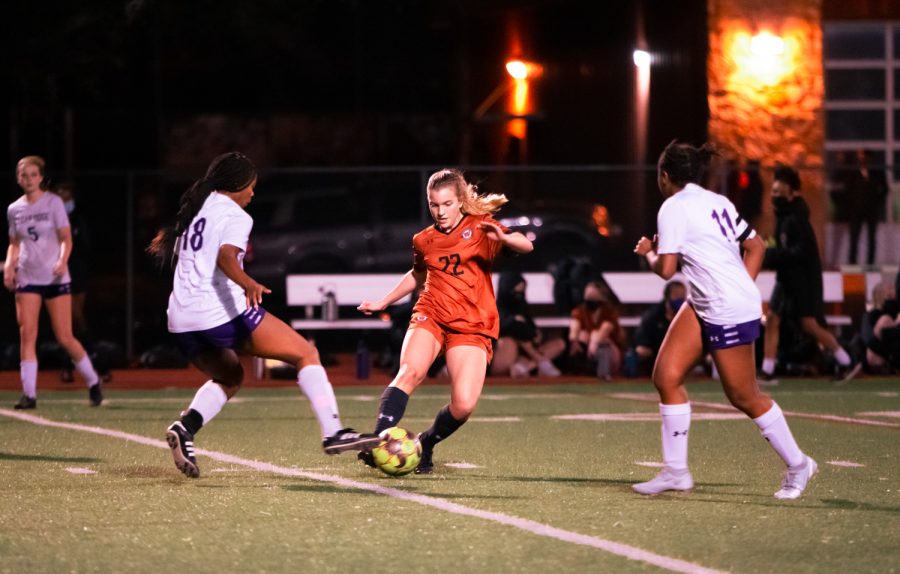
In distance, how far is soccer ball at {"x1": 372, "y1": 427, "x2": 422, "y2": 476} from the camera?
873 centimetres

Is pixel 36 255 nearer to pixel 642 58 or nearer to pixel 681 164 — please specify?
pixel 681 164

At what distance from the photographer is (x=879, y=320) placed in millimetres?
18594

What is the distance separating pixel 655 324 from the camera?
19.0 meters

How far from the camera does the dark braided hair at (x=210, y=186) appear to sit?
9328 millimetres

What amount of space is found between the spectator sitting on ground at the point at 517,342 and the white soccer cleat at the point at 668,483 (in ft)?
33.1

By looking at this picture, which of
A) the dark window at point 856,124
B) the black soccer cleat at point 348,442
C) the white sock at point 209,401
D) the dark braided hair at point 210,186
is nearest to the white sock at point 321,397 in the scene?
the black soccer cleat at point 348,442

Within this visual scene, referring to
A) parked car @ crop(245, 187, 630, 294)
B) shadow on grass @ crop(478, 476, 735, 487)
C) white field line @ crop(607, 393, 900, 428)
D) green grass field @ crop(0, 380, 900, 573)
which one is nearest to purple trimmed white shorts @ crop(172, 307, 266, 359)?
green grass field @ crop(0, 380, 900, 573)

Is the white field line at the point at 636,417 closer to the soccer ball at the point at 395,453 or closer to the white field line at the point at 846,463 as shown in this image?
the white field line at the point at 846,463

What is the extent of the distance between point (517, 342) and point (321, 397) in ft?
32.8

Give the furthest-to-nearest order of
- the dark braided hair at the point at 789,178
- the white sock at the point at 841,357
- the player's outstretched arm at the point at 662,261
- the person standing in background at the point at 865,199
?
1. the person standing in background at the point at 865,199
2. the white sock at the point at 841,357
3. the dark braided hair at the point at 789,178
4. the player's outstretched arm at the point at 662,261

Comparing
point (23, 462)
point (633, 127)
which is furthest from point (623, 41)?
point (23, 462)

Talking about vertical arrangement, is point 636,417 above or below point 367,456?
below

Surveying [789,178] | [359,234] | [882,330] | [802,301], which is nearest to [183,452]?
[789,178]

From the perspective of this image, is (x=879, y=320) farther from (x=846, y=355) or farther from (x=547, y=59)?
(x=547, y=59)
